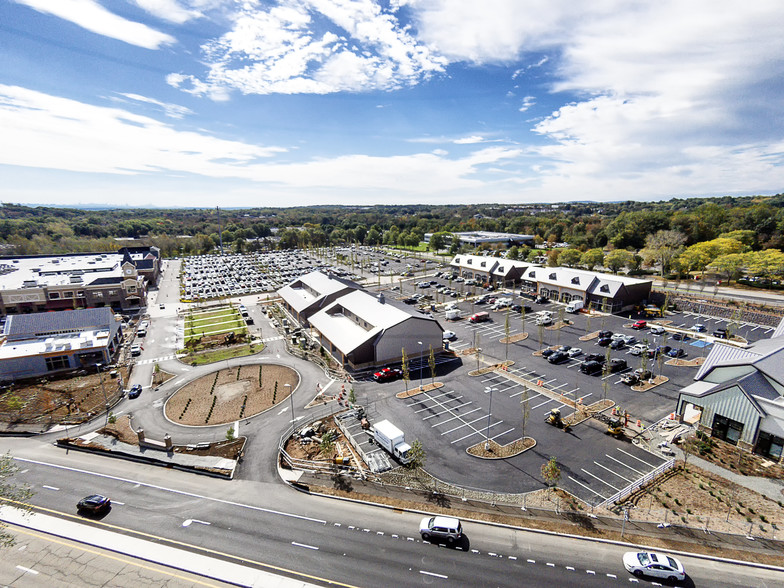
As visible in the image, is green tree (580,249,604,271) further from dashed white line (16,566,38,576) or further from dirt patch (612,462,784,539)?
dashed white line (16,566,38,576)

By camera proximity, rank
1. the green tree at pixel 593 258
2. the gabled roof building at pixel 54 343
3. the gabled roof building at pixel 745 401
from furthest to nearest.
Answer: the green tree at pixel 593 258
the gabled roof building at pixel 54 343
the gabled roof building at pixel 745 401

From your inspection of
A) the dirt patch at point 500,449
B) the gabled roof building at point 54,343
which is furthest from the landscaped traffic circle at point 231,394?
the dirt patch at point 500,449

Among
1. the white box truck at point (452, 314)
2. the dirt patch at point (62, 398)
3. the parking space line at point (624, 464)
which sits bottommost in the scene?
the dirt patch at point (62, 398)

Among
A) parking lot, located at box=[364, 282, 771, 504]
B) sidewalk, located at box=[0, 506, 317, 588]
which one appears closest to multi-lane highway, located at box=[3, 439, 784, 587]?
sidewalk, located at box=[0, 506, 317, 588]

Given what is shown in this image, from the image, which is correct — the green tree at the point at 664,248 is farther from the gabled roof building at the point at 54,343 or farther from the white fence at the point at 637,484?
the gabled roof building at the point at 54,343

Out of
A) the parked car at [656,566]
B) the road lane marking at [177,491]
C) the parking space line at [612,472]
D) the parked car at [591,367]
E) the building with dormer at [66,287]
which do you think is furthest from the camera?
the building with dormer at [66,287]

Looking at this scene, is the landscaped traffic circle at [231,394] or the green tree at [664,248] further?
the green tree at [664,248]
